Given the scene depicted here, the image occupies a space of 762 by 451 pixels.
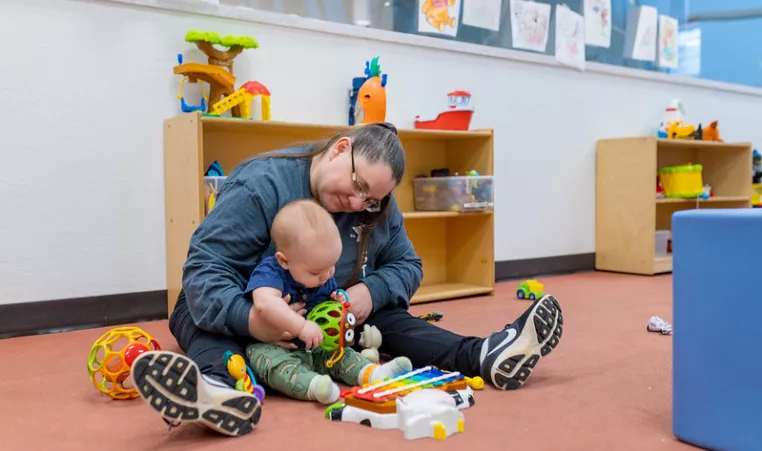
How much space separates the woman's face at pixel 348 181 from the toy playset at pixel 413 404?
373 millimetres

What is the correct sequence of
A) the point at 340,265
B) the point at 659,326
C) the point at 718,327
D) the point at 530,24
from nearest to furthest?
the point at 718,327 < the point at 340,265 < the point at 659,326 < the point at 530,24

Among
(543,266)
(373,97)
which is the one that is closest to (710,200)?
(543,266)

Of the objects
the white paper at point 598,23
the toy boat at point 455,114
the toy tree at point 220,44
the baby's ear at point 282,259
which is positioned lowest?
the baby's ear at point 282,259

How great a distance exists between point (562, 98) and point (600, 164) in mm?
444

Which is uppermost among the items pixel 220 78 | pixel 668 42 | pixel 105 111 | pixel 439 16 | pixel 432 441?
pixel 668 42

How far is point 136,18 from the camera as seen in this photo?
2273mm

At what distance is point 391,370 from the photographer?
137 cm

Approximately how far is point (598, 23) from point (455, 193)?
164 cm

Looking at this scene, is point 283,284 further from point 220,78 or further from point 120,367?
point 220,78

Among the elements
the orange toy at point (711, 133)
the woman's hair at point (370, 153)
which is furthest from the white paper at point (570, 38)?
the woman's hair at point (370, 153)

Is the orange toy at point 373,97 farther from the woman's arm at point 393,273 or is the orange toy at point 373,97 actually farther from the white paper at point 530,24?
the white paper at point 530,24

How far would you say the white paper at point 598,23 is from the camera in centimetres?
363

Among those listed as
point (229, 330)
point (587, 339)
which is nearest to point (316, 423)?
point (229, 330)

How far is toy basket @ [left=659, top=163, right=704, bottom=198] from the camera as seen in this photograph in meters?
3.58
